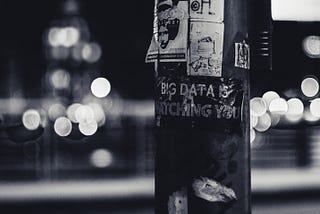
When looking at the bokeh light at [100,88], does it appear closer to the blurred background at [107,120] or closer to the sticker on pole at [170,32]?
the blurred background at [107,120]

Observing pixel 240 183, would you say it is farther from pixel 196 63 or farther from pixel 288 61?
pixel 288 61

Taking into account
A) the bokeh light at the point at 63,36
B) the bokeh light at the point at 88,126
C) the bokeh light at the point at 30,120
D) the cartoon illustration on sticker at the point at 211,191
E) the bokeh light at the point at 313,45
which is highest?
the bokeh light at the point at 63,36

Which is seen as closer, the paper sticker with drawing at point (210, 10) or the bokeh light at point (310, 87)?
the paper sticker with drawing at point (210, 10)

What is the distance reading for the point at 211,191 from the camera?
227cm

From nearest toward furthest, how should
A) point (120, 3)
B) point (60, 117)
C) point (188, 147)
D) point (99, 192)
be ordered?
1. point (188, 147)
2. point (99, 192)
3. point (120, 3)
4. point (60, 117)

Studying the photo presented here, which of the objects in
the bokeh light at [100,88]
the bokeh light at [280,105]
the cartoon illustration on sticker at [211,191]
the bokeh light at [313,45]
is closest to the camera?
the cartoon illustration on sticker at [211,191]

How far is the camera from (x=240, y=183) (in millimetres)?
2326

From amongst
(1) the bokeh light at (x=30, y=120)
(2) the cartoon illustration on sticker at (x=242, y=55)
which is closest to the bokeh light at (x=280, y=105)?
(1) the bokeh light at (x=30, y=120)

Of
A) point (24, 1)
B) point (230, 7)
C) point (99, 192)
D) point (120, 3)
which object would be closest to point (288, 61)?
point (120, 3)

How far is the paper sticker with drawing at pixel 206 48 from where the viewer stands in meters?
2.28

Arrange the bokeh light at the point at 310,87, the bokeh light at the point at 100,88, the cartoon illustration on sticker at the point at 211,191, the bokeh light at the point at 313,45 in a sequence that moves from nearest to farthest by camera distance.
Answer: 1. the cartoon illustration on sticker at the point at 211,191
2. the bokeh light at the point at 313,45
3. the bokeh light at the point at 310,87
4. the bokeh light at the point at 100,88

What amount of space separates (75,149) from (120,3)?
15.5ft

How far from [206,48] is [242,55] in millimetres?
150

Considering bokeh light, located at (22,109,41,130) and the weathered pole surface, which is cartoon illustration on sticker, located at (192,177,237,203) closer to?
the weathered pole surface
